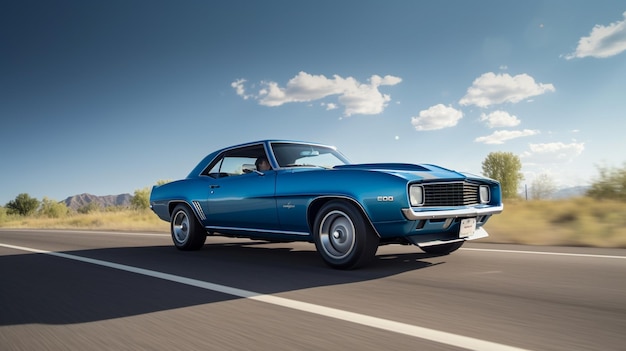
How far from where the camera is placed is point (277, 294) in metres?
3.77

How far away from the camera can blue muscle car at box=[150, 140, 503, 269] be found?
452cm

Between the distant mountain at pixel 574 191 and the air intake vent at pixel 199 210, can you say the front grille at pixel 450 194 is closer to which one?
the air intake vent at pixel 199 210

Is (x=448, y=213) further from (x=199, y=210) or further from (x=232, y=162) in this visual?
(x=199, y=210)

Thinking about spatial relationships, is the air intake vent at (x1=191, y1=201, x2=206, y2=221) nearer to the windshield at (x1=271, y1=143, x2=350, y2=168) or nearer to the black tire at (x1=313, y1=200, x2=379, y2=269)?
the windshield at (x1=271, y1=143, x2=350, y2=168)

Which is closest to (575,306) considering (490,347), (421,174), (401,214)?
(490,347)

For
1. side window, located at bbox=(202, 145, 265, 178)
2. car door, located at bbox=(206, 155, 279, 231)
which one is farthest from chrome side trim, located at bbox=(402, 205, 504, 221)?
side window, located at bbox=(202, 145, 265, 178)

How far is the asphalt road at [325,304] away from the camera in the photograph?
8.30 ft

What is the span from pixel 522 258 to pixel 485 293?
219cm

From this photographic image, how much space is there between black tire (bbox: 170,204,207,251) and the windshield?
198cm

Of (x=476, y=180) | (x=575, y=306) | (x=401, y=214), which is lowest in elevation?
(x=575, y=306)

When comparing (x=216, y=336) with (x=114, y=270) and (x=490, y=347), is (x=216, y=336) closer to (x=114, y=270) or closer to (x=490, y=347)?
(x=490, y=347)

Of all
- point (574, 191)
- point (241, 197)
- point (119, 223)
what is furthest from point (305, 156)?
point (119, 223)

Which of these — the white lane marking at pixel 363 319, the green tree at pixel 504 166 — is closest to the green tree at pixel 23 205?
the green tree at pixel 504 166

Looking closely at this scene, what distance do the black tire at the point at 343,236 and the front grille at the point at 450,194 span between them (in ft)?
2.25
